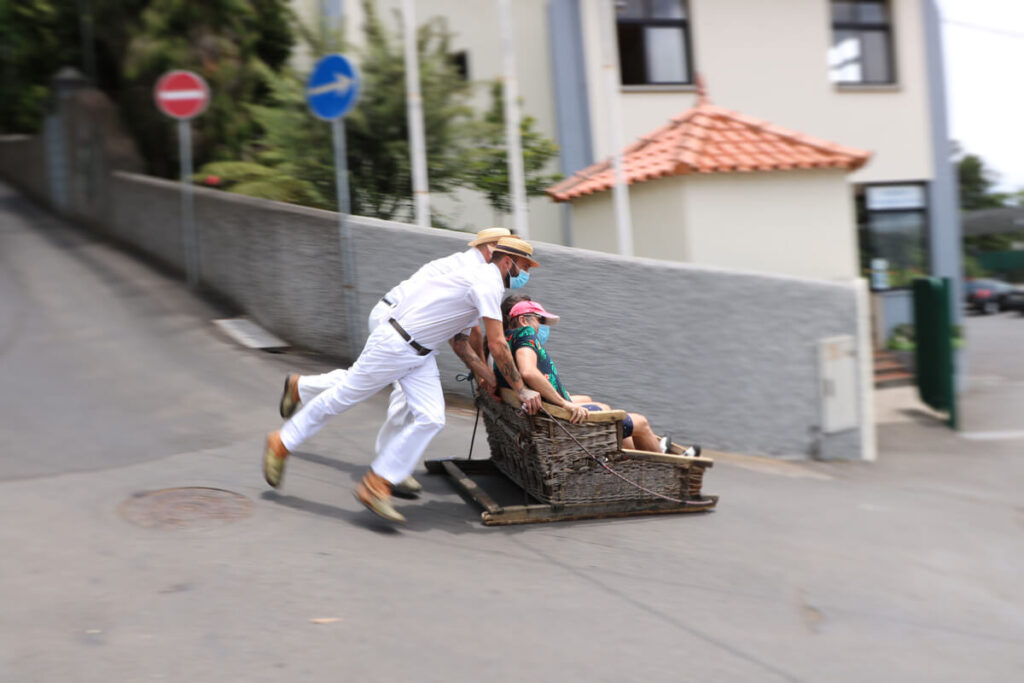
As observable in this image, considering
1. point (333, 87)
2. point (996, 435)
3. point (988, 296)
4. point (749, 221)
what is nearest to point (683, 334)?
point (749, 221)

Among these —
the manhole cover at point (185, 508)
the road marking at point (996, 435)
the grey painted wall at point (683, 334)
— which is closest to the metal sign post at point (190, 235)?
the grey painted wall at point (683, 334)

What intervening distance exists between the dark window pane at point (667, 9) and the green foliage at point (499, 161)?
10.2 ft

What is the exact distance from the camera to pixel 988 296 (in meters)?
35.8

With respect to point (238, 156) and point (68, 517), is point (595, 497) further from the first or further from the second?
point (238, 156)

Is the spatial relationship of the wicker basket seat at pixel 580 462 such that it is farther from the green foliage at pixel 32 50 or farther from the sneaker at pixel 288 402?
the green foliage at pixel 32 50

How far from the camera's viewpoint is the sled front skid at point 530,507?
18.6 ft

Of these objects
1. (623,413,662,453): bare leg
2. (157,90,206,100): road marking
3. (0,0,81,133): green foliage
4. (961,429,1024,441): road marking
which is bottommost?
(961,429,1024,441): road marking

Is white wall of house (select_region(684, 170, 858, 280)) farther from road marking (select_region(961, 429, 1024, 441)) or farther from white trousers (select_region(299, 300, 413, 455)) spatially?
white trousers (select_region(299, 300, 413, 455))

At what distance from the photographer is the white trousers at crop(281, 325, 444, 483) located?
538 centimetres

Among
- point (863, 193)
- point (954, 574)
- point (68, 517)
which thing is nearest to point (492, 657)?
point (68, 517)

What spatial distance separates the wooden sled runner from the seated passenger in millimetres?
92

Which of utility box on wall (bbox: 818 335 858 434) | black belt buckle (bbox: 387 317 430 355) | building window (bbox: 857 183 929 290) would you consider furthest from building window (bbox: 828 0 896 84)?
black belt buckle (bbox: 387 317 430 355)

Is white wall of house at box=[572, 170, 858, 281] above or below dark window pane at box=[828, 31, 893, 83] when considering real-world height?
below

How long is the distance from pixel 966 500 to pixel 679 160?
476 centimetres
